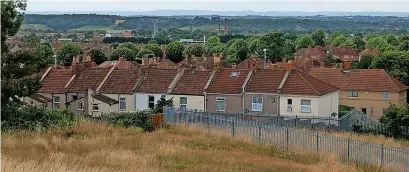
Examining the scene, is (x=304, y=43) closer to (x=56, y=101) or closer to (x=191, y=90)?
(x=56, y=101)

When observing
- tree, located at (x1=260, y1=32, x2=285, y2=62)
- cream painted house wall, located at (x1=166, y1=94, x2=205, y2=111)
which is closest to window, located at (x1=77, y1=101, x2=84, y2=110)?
cream painted house wall, located at (x1=166, y1=94, x2=205, y2=111)

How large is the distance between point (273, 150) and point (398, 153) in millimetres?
3687

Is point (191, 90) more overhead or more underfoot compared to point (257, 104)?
more overhead

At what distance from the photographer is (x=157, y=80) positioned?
45.7 m

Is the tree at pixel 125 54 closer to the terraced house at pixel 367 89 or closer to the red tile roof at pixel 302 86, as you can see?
the terraced house at pixel 367 89

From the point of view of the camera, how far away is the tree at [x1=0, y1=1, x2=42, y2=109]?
2309cm

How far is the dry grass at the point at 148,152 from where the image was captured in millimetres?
15227

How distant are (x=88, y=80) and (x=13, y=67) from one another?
22.7 m

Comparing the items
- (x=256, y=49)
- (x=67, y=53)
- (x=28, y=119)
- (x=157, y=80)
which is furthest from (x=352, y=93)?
(x=256, y=49)

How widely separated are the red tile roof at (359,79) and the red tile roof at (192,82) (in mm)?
15605

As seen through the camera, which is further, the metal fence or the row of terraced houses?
the row of terraced houses

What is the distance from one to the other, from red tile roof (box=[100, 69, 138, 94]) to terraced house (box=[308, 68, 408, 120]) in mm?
18354

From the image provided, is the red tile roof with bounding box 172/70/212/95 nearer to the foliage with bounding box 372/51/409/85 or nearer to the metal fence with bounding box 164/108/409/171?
the metal fence with bounding box 164/108/409/171


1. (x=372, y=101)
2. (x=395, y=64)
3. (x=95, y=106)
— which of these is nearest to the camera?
(x=95, y=106)
